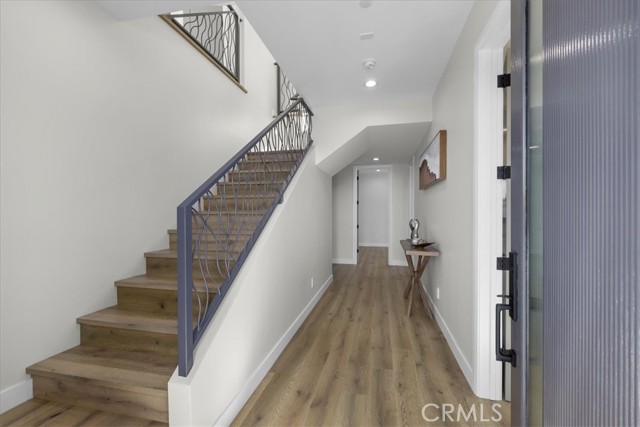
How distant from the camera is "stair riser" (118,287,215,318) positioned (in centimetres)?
197

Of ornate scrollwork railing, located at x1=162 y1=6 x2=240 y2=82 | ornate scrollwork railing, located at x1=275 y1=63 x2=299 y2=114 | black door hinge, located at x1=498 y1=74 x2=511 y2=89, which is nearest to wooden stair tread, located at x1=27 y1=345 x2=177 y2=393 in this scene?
black door hinge, located at x1=498 y1=74 x2=511 y2=89

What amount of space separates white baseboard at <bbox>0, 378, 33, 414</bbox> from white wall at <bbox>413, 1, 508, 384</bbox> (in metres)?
2.79

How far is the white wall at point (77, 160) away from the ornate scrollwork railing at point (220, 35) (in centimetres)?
73

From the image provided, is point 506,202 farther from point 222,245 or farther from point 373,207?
point 373,207

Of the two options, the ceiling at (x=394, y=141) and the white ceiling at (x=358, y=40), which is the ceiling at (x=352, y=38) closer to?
the white ceiling at (x=358, y=40)

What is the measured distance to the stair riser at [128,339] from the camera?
1.74 m

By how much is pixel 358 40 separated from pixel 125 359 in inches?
113

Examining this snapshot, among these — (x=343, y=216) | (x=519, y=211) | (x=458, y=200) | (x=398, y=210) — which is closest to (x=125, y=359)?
(x=519, y=211)

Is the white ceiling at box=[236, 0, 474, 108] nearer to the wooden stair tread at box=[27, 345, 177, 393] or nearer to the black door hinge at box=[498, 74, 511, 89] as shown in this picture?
the black door hinge at box=[498, 74, 511, 89]

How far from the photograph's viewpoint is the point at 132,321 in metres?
1.85

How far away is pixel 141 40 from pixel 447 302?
368cm

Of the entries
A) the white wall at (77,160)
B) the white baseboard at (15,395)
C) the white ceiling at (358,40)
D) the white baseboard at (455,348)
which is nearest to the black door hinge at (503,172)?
the white ceiling at (358,40)

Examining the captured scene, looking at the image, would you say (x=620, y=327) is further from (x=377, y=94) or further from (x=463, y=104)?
(x=377, y=94)

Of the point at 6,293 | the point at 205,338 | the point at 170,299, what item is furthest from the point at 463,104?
the point at 6,293
